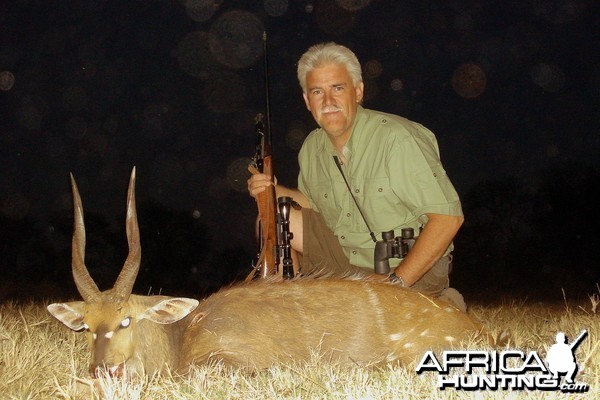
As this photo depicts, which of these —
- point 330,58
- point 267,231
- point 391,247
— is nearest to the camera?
point 391,247

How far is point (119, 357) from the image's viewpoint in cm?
345

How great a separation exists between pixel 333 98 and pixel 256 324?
2.08 meters

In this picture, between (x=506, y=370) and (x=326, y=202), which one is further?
(x=326, y=202)

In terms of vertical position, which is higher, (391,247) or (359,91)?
(359,91)

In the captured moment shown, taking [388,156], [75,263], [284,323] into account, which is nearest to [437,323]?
[284,323]

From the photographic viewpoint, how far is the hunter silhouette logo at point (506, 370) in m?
2.81

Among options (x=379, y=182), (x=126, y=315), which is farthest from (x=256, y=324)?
(x=379, y=182)

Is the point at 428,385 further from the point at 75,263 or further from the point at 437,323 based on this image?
the point at 75,263

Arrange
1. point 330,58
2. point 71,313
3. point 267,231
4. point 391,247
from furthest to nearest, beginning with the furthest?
point 330,58 → point 267,231 → point 391,247 → point 71,313

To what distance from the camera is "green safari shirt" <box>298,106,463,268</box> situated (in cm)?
464

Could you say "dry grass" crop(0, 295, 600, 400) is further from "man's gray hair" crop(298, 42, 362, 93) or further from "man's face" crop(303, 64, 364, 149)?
"man's gray hair" crop(298, 42, 362, 93)

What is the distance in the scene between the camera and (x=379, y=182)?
16.1ft

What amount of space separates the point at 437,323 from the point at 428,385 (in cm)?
92

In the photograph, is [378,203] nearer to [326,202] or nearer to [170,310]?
[326,202]
